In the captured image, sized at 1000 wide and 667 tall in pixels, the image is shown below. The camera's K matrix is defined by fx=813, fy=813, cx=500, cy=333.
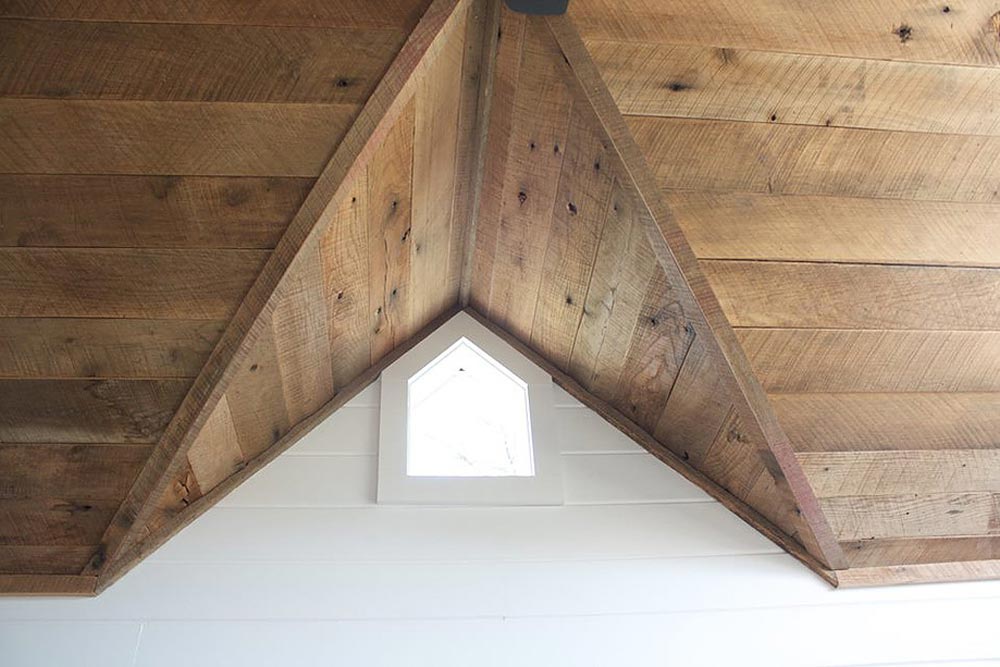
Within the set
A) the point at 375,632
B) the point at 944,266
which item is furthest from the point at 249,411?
the point at 944,266

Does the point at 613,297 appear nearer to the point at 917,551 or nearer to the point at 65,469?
the point at 917,551

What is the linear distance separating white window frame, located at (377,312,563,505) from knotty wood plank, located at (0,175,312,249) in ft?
2.45

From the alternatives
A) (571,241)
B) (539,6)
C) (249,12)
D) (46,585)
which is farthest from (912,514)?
(46,585)

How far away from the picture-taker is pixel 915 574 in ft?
6.13

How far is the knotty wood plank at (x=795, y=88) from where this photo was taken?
1495mm

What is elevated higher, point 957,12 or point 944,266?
point 957,12

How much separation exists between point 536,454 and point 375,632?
62cm

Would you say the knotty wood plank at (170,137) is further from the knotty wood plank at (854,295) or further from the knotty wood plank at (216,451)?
the knotty wood plank at (854,295)

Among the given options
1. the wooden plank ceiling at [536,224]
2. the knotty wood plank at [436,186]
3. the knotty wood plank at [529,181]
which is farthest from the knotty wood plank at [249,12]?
the knotty wood plank at [529,181]

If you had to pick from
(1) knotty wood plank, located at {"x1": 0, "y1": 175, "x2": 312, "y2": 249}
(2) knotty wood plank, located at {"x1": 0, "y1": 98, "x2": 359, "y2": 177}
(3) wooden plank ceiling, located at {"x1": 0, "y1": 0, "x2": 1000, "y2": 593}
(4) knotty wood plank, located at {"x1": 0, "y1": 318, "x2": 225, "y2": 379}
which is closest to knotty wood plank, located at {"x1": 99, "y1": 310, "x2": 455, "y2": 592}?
(3) wooden plank ceiling, located at {"x1": 0, "y1": 0, "x2": 1000, "y2": 593}

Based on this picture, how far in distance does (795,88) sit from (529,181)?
60 cm

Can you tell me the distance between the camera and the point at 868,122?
156 centimetres

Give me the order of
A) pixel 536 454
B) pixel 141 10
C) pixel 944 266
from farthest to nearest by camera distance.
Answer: pixel 536 454 → pixel 944 266 → pixel 141 10

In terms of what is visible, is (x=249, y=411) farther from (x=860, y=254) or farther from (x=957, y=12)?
(x=957, y=12)
